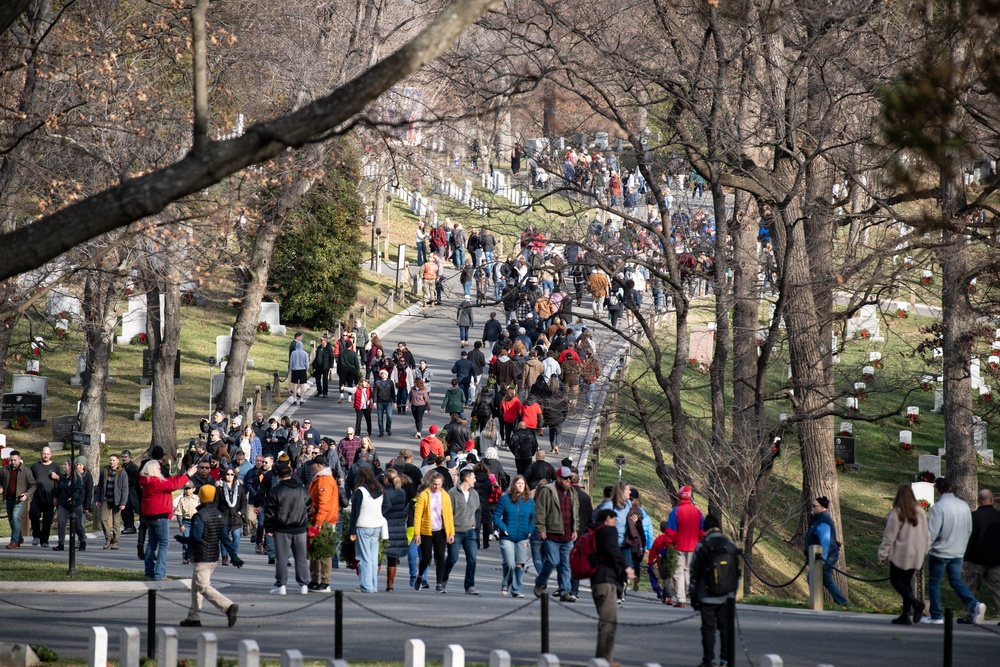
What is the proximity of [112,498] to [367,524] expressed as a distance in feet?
22.3

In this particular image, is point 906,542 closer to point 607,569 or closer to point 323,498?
point 607,569

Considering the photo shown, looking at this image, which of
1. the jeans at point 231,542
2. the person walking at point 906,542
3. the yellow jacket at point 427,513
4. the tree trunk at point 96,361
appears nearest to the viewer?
the person walking at point 906,542

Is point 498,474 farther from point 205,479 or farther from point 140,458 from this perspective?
point 140,458

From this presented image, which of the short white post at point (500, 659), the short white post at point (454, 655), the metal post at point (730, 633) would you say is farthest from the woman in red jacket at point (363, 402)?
the short white post at point (500, 659)

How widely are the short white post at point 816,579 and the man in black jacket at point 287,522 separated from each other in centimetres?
614

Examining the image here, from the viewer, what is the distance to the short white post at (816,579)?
623 inches

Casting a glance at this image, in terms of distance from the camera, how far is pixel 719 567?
1131 centimetres

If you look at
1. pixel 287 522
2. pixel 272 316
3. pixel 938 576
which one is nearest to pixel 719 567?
pixel 938 576

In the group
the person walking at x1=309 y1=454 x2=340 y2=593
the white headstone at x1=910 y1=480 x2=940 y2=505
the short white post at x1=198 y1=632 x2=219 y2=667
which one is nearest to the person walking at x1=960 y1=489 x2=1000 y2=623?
the person walking at x1=309 y1=454 x2=340 y2=593

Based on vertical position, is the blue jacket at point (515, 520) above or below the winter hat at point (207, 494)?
below

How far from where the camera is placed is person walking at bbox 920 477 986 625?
552 inches

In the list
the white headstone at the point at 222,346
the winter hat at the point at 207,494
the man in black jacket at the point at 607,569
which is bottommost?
the man in black jacket at the point at 607,569

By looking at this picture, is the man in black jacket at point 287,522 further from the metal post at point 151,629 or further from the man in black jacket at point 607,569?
the man in black jacket at point 607,569

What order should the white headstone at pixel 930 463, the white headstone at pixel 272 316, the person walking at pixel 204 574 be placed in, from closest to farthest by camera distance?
the person walking at pixel 204 574 < the white headstone at pixel 930 463 < the white headstone at pixel 272 316
